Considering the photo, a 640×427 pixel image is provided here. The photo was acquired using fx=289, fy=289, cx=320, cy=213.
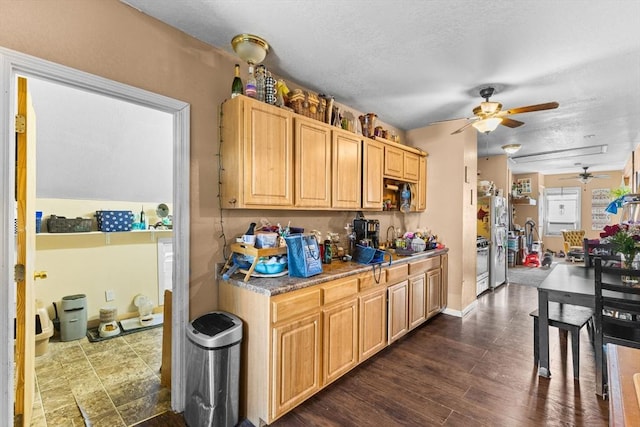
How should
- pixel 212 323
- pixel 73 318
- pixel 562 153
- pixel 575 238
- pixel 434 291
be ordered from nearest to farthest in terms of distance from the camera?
pixel 212 323 → pixel 73 318 → pixel 434 291 → pixel 562 153 → pixel 575 238

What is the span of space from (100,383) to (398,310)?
274 centimetres

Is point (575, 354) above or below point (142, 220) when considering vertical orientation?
below

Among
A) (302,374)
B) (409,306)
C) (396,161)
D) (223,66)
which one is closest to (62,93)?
(223,66)

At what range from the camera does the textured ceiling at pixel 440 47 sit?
178 cm

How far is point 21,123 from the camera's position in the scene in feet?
5.24

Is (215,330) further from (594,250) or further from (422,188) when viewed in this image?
(594,250)

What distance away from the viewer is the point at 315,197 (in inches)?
104

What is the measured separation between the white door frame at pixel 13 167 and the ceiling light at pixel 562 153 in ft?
22.3

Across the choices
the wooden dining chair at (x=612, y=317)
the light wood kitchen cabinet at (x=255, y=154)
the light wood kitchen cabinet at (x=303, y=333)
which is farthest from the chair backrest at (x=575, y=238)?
the light wood kitchen cabinet at (x=255, y=154)

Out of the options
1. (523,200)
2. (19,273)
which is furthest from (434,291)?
(523,200)

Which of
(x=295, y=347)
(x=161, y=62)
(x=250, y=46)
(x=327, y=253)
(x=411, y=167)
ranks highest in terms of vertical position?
(x=250, y=46)

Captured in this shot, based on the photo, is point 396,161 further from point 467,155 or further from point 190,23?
point 190,23

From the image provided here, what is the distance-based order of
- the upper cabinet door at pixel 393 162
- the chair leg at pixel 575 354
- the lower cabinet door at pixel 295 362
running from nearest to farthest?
the lower cabinet door at pixel 295 362 → the chair leg at pixel 575 354 → the upper cabinet door at pixel 393 162

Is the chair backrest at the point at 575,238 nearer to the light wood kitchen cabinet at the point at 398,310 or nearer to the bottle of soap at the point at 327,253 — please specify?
the light wood kitchen cabinet at the point at 398,310
